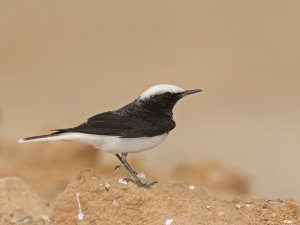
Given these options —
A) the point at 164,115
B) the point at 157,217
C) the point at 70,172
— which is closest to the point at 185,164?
the point at 70,172

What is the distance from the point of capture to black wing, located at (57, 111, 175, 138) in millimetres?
8953

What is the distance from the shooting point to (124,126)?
902cm

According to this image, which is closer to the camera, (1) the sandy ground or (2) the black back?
(1) the sandy ground

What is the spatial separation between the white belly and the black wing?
0.18ft

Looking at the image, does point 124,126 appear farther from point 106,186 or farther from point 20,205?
point 20,205

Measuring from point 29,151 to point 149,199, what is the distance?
783 cm

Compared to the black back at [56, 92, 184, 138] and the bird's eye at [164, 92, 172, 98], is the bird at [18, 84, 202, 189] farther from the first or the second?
the bird's eye at [164, 92, 172, 98]

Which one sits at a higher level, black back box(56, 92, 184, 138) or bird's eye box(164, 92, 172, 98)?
bird's eye box(164, 92, 172, 98)

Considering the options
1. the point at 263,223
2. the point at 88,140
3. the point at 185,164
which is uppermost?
the point at 88,140

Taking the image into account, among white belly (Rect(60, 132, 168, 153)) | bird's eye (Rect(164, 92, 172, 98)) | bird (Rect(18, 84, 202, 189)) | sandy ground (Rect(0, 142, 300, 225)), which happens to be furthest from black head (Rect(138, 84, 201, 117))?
sandy ground (Rect(0, 142, 300, 225))

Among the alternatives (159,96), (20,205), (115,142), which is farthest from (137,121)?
(20,205)

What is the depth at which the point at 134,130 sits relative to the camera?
902 centimetres

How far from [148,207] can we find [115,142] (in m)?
0.83

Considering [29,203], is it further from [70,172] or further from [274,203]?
[70,172]
